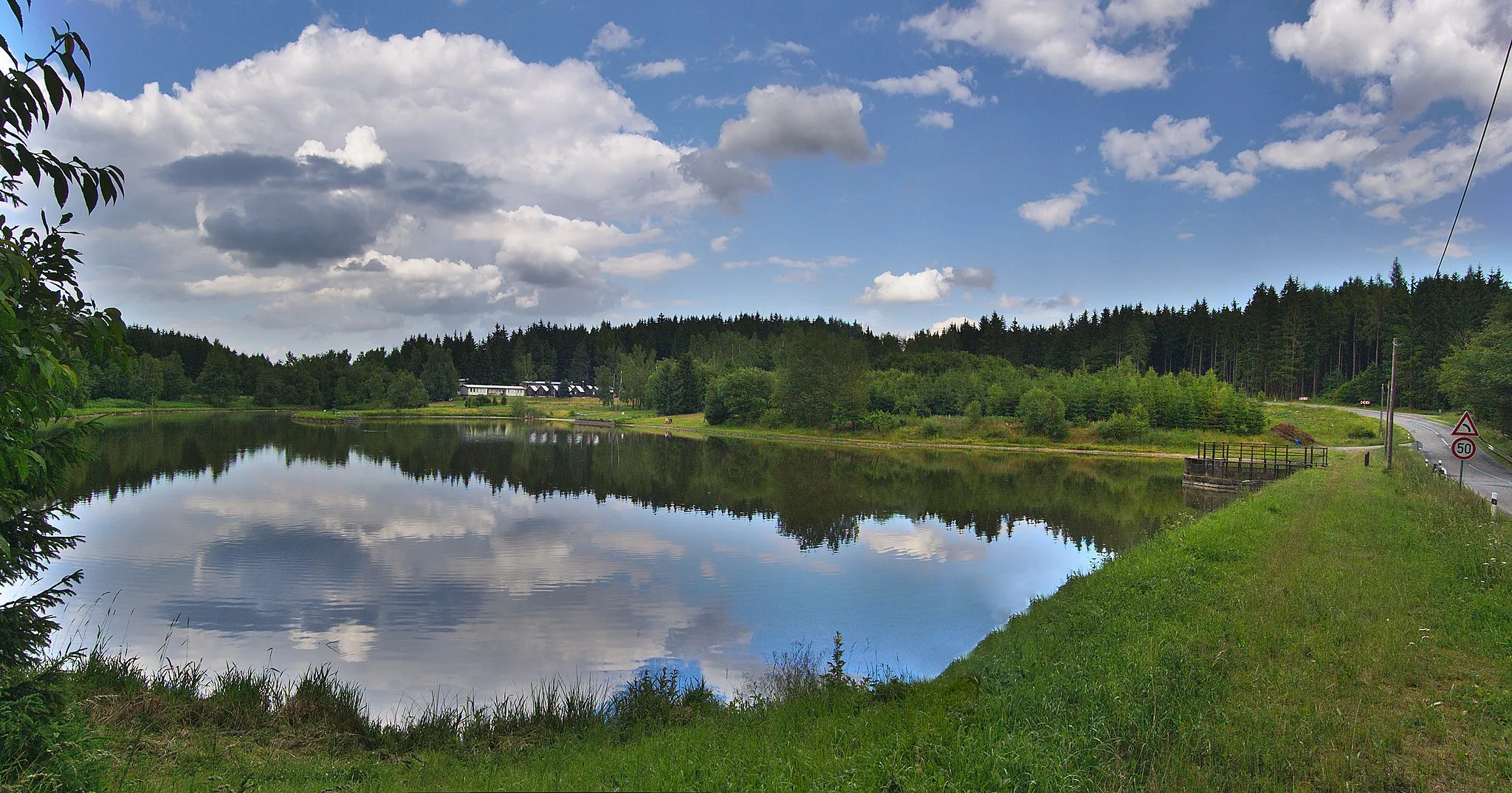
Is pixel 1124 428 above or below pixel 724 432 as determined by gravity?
above

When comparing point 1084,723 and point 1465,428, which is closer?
point 1084,723

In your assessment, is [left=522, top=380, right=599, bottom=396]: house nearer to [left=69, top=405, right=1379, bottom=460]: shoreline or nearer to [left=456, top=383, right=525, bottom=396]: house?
[left=456, top=383, right=525, bottom=396]: house

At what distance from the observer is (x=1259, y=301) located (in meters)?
107

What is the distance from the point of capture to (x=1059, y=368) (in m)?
124

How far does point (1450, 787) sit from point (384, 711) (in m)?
13.3

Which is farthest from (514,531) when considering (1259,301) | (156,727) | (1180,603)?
(1259,301)

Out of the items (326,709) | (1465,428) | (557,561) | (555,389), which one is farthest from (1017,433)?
(555,389)

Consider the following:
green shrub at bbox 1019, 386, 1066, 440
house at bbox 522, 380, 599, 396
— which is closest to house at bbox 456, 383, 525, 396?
house at bbox 522, 380, 599, 396

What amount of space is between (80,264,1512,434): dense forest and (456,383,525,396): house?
1186 centimetres

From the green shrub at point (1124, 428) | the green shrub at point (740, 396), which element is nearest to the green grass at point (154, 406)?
the green shrub at point (740, 396)

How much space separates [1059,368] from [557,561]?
11613 cm

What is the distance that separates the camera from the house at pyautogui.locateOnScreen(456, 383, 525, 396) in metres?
175

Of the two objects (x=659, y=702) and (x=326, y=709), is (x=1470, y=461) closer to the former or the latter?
(x=659, y=702)

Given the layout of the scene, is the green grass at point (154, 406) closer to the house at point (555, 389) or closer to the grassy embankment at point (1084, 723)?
the house at point (555, 389)
